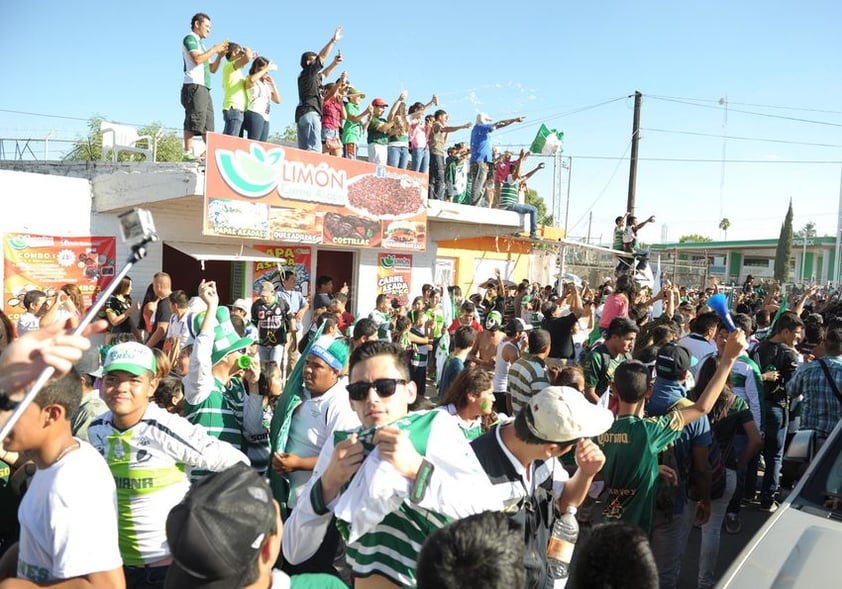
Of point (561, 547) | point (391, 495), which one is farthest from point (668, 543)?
point (391, 495)

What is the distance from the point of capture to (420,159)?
47.8 feet

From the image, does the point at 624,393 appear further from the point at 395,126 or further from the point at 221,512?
the point at 395,126

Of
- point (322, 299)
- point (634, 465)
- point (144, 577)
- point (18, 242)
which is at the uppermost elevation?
point (18, 242)

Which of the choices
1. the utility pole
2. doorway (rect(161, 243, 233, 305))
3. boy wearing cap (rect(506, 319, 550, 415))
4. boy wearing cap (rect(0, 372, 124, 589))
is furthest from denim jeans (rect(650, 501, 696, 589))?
the utility pole

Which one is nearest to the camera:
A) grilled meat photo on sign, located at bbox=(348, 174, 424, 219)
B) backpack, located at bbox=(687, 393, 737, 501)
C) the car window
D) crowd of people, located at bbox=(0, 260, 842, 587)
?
crowd of people, located at bbox=(0, 260, 842, 587)

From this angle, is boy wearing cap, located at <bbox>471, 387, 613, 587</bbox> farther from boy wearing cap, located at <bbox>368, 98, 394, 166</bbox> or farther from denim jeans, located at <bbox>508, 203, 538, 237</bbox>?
denim jeans, located at <bbox>508, 203, 538, 237</bbox>

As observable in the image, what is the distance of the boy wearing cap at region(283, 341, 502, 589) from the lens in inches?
71.4

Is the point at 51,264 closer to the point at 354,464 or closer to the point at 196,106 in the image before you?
the point at 196,106

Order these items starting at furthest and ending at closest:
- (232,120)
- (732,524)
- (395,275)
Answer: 1. (395,275)
2. (232,120)
3. (732,524)

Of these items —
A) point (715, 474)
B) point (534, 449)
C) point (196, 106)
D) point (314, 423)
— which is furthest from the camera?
point (196, 106)

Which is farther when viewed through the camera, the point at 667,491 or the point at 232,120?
the point at 232,120

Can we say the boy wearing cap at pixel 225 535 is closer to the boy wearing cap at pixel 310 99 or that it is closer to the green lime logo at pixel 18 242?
the green lime logo at pixel 18 242

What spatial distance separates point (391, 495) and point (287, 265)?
11.3 metres

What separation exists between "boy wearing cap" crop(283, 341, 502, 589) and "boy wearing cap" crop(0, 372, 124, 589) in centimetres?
60
